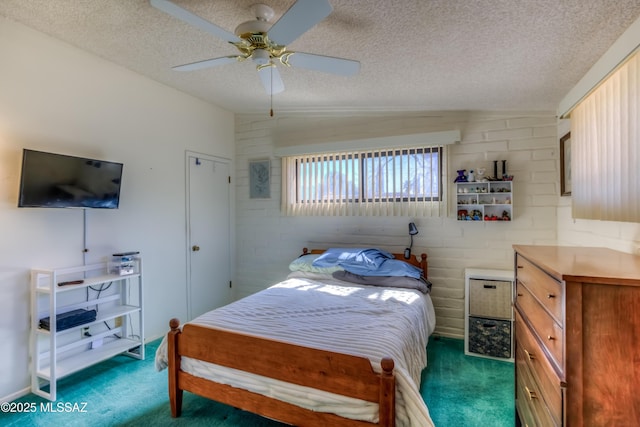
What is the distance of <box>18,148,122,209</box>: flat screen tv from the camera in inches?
86.0

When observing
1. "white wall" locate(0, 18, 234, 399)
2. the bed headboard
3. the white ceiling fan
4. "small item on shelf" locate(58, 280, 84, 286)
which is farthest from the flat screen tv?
the bed headboard

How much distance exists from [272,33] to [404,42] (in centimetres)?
86

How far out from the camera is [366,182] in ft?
12.2

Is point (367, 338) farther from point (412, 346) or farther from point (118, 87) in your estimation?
point (118, 87)

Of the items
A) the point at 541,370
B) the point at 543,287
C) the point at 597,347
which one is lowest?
the point at 541,370

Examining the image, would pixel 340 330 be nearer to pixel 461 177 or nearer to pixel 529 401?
pixel 529 401

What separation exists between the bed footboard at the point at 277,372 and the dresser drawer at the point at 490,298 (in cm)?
186

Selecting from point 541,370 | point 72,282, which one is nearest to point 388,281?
point 541,370

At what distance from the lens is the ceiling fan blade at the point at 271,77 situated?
2.22m

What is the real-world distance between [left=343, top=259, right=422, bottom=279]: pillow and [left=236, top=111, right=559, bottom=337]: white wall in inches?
16.4

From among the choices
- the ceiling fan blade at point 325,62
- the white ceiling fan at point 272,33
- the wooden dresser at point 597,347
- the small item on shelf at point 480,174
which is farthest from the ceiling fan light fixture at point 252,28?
the small item on shelf at point 480,174

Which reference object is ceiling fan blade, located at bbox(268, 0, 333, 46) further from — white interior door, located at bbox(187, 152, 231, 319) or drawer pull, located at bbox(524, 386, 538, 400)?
white interior door, located at bbox(187, 152, 231, 319)

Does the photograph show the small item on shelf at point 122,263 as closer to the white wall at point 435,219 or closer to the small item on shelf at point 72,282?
the small item on shelf at point 72,282

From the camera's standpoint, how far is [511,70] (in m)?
2.19
